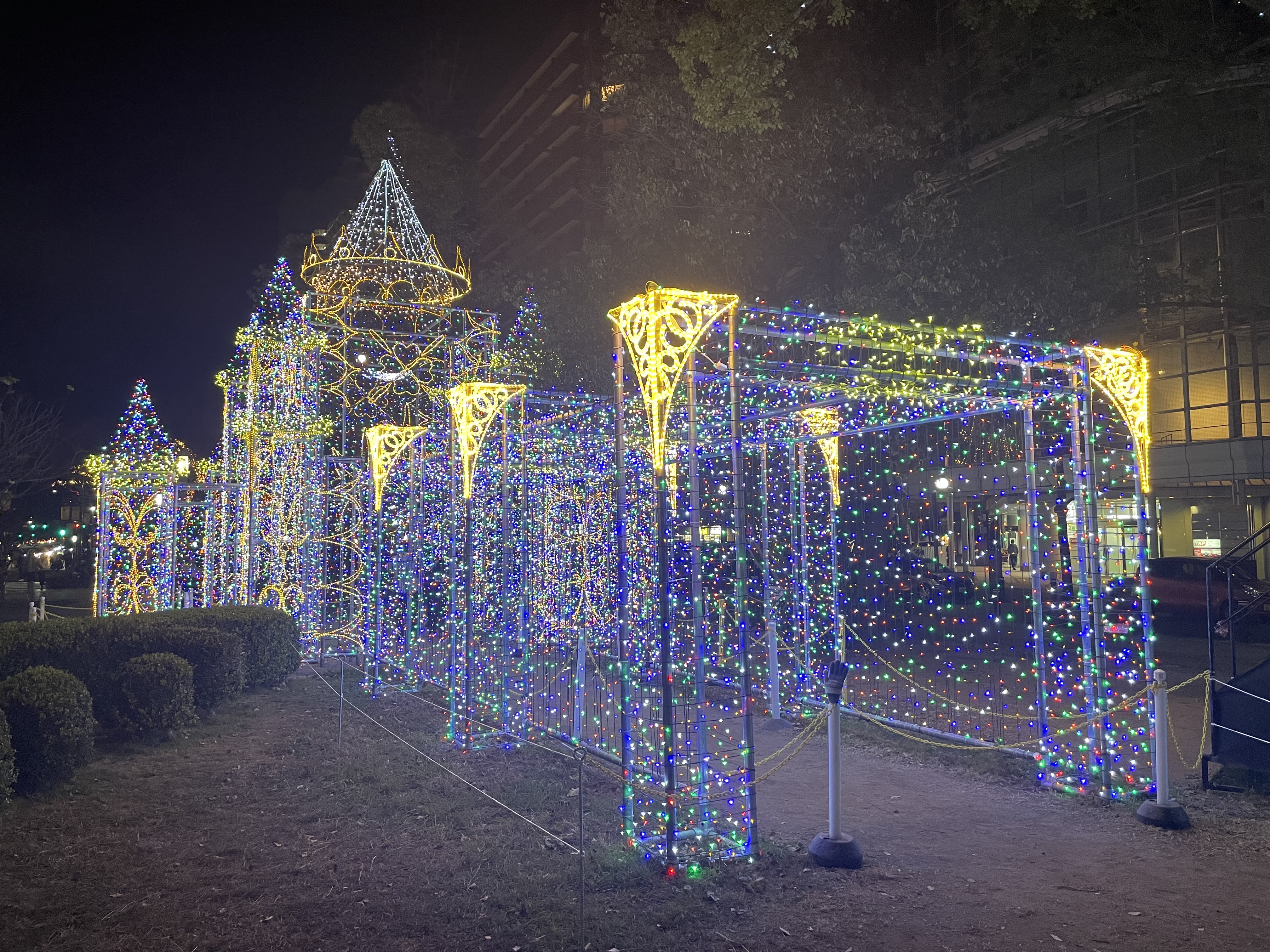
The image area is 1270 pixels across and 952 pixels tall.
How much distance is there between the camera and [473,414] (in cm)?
812

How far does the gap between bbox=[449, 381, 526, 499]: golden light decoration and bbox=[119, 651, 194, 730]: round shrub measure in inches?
122

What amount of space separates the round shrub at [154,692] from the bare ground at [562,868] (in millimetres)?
703

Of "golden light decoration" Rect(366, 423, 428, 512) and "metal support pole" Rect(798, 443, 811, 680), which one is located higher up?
"golden light decoration" Rect(366, 423, 428, 512)

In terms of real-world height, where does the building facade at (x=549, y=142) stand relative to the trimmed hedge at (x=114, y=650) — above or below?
above

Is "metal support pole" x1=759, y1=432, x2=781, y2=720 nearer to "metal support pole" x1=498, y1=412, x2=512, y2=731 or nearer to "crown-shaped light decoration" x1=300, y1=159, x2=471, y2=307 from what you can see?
"metal support pole" x1=498, y1=412, x2=512, y2=731

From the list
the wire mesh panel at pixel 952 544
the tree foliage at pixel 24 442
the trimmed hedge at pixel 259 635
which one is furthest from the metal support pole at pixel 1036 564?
the tree foliage at pixel 24 442

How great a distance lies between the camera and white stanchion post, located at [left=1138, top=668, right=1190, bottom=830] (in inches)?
221

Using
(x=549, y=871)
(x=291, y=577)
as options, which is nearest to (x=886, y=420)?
(x=549, y=871)

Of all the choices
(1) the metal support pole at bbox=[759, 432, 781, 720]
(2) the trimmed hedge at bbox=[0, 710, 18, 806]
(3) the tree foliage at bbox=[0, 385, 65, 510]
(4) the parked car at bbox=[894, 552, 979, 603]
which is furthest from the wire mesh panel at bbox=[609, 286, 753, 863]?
(3) the tree foliage at bbox=[0, 385, 65, 510]

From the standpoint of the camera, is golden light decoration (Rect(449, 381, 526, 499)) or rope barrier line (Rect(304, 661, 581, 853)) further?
golden light decoration (Rect(449, 381, 526, 499))

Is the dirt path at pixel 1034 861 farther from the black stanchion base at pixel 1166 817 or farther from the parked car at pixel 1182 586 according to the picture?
the parked car at pixel 1182 586

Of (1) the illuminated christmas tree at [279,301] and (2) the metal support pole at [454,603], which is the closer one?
(2) the metal support pole at [454,603]

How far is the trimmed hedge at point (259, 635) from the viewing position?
1038 cm

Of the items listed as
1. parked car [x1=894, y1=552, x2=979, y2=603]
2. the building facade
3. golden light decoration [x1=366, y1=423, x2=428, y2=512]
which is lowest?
parked car [x1=894, y1=552, x2=979, y2=603]
